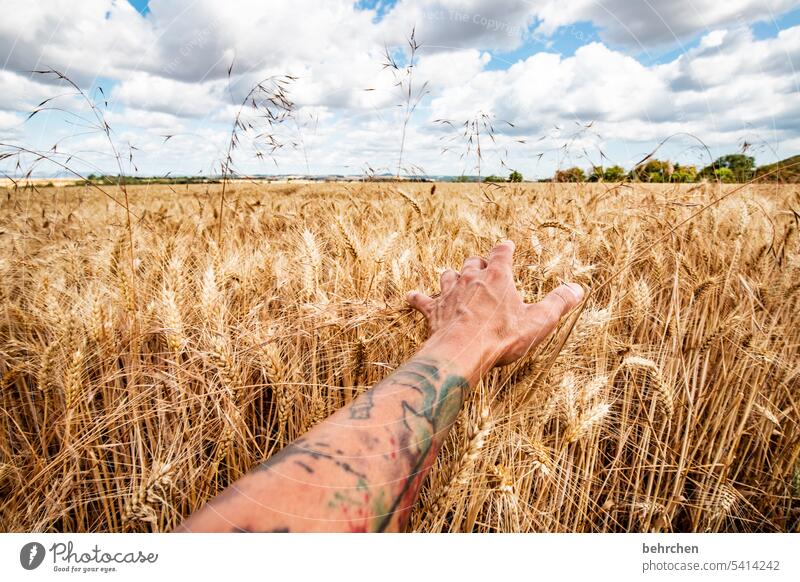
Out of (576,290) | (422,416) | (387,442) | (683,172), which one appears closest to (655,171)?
(683,172)

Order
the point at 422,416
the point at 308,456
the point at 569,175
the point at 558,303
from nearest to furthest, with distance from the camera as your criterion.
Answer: the point at 308,456 → the point at 422,416 → the point at 558,303 → the point at 569,175

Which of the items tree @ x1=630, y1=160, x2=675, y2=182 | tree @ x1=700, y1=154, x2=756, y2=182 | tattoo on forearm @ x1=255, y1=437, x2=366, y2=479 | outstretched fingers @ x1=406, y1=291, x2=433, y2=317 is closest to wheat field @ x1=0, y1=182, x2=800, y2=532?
outstretched fingers @ x1=406, y1=291, x2=433, y2=317

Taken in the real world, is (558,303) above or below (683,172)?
below

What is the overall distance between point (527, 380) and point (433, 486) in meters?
0.40

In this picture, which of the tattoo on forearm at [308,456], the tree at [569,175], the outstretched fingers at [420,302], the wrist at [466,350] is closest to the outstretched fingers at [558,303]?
the wrist at [466,350]

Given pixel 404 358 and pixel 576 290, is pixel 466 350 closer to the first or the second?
→ pixel 404 358

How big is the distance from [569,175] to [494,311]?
90.1 inches

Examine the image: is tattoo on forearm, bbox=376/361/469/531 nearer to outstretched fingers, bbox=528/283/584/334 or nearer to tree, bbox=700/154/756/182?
outstretched fingers, bbox=528/283/584/334

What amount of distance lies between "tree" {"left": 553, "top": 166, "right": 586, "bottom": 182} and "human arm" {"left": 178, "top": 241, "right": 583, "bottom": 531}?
6.53 feet

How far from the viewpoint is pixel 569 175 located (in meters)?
2.91

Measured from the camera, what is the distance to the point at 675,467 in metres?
1.12
